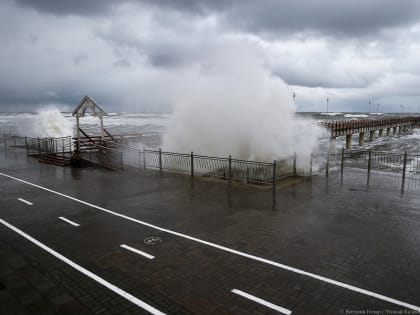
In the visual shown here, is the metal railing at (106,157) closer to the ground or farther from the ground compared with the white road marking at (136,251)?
farther from the ground

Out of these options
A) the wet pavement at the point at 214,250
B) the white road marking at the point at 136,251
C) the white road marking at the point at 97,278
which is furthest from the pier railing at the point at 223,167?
the white road marking at the point at 97,278

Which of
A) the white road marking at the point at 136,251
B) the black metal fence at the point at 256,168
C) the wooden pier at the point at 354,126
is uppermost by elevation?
the wooden pier at the point at 354,126

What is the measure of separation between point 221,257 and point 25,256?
13.5 feet

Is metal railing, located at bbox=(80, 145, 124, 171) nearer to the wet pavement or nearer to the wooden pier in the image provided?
the wet pavement

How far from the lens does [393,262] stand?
6133 mm

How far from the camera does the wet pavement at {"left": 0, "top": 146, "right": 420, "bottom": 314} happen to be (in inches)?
195

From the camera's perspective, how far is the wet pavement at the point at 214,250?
4965 millimetres

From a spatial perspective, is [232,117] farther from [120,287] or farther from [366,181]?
[120,287]

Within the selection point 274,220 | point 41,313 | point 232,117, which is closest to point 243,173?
point 232,117

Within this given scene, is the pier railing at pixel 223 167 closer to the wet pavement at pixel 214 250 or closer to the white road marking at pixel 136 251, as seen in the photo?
the wet pavement at pixel 214 250

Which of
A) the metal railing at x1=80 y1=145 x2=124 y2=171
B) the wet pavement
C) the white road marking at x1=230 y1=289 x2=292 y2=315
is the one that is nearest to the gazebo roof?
the metal railing at x1=80 y1=145 x2=124 y2=171

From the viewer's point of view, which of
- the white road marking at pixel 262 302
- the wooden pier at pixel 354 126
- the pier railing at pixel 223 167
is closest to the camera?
the white road marking at pixel 262 302

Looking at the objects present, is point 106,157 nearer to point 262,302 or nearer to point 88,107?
point 88,107

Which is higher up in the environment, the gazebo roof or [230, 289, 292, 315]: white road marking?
the gazebo roof
